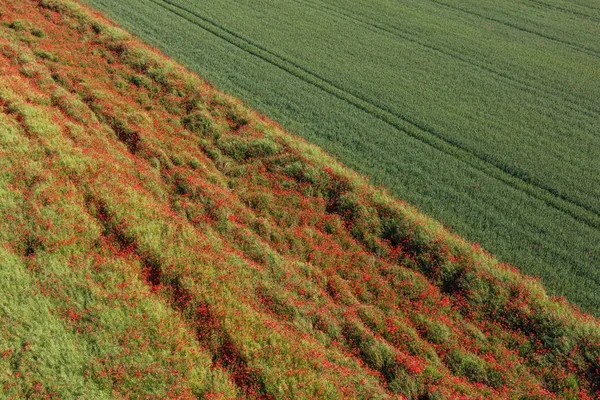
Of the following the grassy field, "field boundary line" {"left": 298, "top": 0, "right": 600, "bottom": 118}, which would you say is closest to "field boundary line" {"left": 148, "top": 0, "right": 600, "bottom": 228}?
the grassy field

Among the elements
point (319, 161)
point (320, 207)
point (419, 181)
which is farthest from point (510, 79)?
point (320, 207)

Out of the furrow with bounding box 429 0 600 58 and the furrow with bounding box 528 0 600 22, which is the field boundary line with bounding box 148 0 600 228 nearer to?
the furrow with bounding box 429 0 600 58

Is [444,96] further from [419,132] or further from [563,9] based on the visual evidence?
[563,9]

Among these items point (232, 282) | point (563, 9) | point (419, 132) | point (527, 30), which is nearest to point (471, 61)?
point (527, 30)

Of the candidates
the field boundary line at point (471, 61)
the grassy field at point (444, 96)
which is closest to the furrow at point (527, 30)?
the grassy field at point (444, 96)

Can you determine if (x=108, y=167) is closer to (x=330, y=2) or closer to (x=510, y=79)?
(x=510, y=79)
